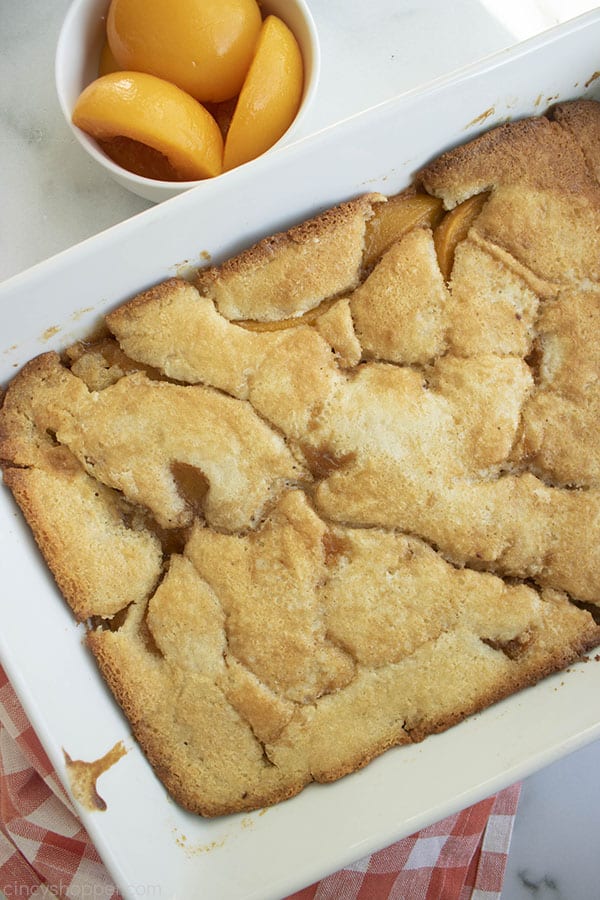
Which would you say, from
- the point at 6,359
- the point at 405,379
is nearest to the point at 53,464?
the point at 6,359

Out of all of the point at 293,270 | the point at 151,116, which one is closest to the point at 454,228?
the point at 293,270

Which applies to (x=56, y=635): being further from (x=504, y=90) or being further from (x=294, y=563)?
(x=504, y=90)

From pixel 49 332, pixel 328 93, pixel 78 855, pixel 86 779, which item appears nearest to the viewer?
Answer: pixel 86 779

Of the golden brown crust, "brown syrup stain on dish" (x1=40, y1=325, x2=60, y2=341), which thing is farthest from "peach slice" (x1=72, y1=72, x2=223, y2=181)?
"brown syrup stain on dish" (x1=40, y1=325, x2=60, y2=341)

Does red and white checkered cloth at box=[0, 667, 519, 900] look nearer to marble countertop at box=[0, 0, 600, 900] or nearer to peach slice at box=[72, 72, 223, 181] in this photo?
marble countertop at box=[0, 0, 600, 900]

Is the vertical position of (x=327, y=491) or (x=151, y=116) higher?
Result: (x=151, y=116)

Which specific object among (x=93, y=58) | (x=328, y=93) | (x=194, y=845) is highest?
(x=93, y=58)

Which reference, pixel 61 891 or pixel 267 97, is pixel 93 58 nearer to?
pixel 267 97
